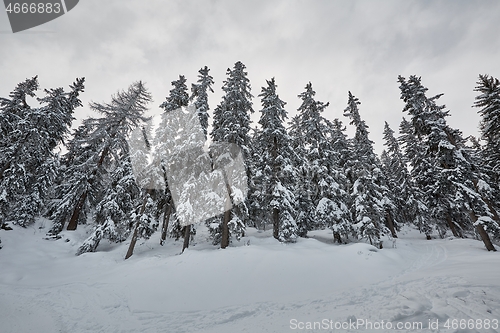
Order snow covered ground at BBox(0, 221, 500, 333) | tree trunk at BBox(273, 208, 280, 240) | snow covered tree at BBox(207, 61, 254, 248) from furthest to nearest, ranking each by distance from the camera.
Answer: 1. tree trunk at BBox(273, 208, 280, 240)
2. snow covered tree at BBox(207, 61, 254, 248)
3. snow covered ground at BBox(0, 221, 500, 333)

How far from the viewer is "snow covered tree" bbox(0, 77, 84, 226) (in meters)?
16.4

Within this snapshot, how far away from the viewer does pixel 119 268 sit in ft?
42.5

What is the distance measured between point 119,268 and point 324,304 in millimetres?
12336

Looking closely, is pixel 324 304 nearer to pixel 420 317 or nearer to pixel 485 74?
pixel 420 317

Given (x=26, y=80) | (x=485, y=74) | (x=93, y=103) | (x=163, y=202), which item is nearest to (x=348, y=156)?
(x=485, y=74)

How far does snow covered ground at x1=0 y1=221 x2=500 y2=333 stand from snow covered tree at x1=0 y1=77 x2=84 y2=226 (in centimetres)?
533

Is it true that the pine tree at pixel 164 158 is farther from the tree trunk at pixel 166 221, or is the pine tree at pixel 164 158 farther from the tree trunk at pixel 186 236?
the tree trunk at pixel 166 221

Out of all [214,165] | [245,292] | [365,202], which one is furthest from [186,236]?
[365,202]

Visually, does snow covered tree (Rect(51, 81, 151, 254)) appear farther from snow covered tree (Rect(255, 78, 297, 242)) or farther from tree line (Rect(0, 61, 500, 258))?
snow covered tree (Rect(255, 78, 297, 242))

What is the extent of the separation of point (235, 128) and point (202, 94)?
191 inches

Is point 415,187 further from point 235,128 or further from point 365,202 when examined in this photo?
point 235,128
